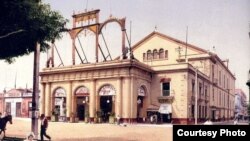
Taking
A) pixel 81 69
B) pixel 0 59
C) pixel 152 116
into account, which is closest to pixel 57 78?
pixel 81 69

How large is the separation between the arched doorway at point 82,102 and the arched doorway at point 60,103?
4.17 feet

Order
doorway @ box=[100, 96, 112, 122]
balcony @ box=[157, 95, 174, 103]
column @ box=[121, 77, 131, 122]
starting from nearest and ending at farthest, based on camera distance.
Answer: column @ box=[121, 77, 131, 122] → balcony @ box=[157, 95, 174, 103] → doorway @ box=[100, 96, 112, 122]

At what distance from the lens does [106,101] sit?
29.9 m

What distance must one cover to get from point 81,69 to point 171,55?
27.6 feet

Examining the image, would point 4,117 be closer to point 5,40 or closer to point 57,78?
point 5,40

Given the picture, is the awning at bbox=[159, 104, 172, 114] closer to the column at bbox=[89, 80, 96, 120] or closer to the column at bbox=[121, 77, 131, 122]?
the column at bbox=[121, 77, 131, 122]

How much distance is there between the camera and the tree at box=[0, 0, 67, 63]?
12.7 meters

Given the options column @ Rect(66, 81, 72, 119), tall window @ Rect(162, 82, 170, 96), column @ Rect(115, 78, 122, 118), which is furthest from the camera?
tall window @ Rect(162, 82, 170, 96)

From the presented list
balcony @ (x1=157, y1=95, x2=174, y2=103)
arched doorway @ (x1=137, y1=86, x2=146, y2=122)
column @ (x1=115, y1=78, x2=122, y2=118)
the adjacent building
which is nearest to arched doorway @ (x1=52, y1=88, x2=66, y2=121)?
the adjacent building

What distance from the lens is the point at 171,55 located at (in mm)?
30266

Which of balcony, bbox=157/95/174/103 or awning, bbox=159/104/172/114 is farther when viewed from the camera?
awning, bbox=159/104/172/114

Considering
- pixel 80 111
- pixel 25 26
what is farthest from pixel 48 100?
pixel 25 26

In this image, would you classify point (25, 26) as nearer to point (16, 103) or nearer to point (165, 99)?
point (16, 103)

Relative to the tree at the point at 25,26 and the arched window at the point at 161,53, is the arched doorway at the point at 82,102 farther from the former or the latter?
the tree at the point at 25,26
